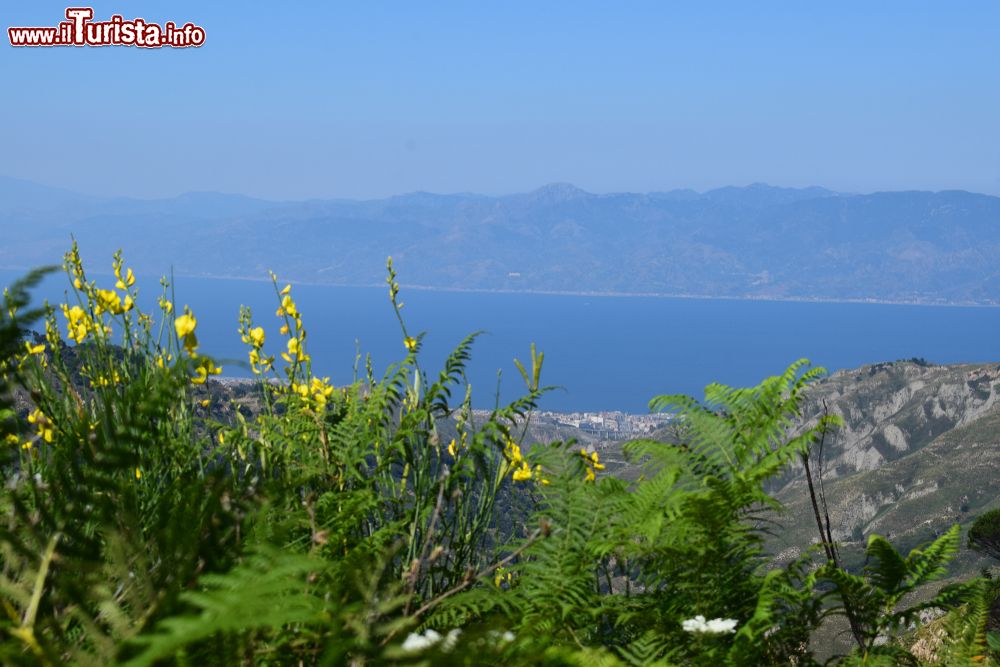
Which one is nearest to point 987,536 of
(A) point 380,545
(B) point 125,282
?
(B) point 125,282

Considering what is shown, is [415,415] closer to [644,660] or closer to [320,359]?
[644,660]

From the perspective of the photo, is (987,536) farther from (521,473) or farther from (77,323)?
(77,323)

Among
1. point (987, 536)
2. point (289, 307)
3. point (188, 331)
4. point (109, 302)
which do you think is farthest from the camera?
point (987, 536)

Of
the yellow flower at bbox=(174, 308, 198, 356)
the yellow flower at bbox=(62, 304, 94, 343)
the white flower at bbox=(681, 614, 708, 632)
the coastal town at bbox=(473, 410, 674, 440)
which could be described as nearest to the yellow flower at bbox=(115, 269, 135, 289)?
Result: the yellow flower at bbox=(62, 304, 94, 343)

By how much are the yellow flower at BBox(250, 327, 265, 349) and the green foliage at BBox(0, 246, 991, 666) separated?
348 mm

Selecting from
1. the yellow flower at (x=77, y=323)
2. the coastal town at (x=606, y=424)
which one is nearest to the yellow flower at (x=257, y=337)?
the yellow flower at (x=77, y=323)

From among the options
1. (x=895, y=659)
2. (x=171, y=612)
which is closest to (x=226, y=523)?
(x=171, y=612)

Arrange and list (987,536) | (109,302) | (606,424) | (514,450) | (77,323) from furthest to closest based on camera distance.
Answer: (606,424)
(987,536)
(77,323)
(109,302)
(514,450)

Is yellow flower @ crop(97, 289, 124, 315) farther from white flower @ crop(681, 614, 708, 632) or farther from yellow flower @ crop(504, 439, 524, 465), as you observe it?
white flower @ crop(681, 614, 708, 632)

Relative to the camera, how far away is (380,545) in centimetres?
165

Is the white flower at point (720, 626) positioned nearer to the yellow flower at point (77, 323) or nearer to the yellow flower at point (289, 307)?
the yellow flower at point (289, 307)

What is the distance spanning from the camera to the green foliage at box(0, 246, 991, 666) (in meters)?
0.72

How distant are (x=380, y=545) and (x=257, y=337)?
1.96m

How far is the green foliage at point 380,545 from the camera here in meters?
0.72
